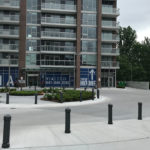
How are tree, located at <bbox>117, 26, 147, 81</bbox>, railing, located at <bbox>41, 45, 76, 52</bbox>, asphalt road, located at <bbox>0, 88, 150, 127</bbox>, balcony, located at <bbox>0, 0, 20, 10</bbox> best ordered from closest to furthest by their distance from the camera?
asphalt road, located at <bbox>0, 88, 150, 127</bbox> < balcony, located at <bbox>0, 0, 20, 10</bbox> < railing, located at <bbox>41, 45, 76, 52</bbox> < tree, located at <bbox>117, 26, 147, 81</bbox>

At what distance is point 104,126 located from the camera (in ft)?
27.0

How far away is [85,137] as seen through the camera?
6645mm

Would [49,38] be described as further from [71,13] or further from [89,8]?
[89,8]

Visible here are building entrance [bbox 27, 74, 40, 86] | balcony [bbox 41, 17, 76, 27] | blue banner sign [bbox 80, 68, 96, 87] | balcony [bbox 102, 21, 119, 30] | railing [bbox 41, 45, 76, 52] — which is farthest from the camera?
balcony [bbox 102, 21, 119, 30]

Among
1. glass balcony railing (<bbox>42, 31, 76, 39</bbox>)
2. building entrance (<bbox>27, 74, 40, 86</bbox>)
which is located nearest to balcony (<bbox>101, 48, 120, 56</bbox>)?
glass balcony railing (<bbox>42, 31, 76, 39</bbox>)

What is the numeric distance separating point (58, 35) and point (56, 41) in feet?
4.66

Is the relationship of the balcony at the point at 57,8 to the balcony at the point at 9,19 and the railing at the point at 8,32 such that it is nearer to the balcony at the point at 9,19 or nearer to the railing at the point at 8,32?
the balcony at the point at 9,19

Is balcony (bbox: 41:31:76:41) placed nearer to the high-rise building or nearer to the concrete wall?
the high-rise building

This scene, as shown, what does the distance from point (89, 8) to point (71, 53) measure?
10.6 m

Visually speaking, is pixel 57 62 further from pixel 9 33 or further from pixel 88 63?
pixel 9 33

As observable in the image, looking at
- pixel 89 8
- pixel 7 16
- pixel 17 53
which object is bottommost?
pixel 17 53

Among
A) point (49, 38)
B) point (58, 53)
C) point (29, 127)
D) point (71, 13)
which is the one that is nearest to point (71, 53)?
point (58, 53)

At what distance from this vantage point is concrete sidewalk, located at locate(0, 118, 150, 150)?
229 inches

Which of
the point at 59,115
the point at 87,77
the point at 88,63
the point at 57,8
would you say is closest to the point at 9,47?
the point at 57,8
